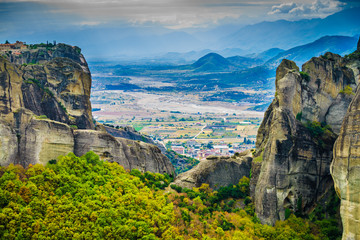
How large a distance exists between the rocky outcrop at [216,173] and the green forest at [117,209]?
61.8 inches

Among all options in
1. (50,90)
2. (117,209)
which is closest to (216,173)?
(117,209)

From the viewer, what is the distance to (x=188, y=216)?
3459 cm

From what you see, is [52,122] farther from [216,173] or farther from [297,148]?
[297,148]

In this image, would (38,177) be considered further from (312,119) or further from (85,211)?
(312,119)

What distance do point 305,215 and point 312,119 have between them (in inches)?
368

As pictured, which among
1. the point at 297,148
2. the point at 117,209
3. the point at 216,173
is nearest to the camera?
the point at 117,209

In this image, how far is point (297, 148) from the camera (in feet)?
120

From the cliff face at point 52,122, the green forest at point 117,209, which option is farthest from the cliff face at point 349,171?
the cliff face at point 52,122

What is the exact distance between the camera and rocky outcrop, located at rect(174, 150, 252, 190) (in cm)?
4159

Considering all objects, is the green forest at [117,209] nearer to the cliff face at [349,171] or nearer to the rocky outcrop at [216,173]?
the rocky outcrop at [216,173]

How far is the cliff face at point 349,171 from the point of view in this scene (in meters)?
27.3

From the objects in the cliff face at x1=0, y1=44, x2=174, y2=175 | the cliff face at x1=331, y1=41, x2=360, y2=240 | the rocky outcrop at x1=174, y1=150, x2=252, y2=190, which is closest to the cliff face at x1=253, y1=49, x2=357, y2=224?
the rocky outcrop at x1=174, y1=150, x2=252, y2=190

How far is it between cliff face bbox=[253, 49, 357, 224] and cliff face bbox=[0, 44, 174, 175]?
1290 centimetres

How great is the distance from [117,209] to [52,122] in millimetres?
10069
